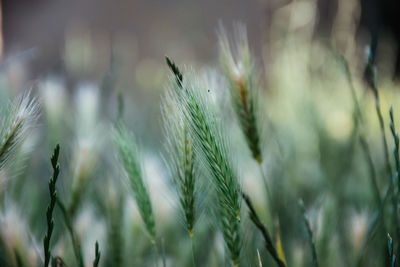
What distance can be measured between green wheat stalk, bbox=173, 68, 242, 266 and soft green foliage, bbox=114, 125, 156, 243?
6 cm

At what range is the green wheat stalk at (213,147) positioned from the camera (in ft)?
0.88

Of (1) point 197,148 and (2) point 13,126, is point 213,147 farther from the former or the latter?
(2) point 13,126

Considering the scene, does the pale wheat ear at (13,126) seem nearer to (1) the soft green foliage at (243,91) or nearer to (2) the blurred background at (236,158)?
(2) the blurred background at (236,158)

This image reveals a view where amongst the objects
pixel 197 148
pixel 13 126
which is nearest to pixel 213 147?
pixel 197 148

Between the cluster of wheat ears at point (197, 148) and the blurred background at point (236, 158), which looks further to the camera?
the blurred background at point (236, 158)

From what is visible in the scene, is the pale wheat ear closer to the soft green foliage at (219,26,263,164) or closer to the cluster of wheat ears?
the cluster of wheat ears

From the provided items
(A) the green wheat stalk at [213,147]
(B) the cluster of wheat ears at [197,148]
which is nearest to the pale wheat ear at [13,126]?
(B) the cluster of wheat ears at [197,148]

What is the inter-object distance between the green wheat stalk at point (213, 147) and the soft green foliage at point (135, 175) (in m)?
0.06

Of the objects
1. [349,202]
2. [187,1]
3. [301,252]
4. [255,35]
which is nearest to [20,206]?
[301,252]

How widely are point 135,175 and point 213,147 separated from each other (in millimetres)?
81

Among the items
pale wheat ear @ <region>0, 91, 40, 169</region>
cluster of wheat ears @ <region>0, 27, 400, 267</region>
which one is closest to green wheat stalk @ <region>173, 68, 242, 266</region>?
cluster of wheat ears @ <region>0, 27, 400, 267</region>

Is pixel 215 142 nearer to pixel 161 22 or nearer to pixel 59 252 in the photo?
pixel 59 252

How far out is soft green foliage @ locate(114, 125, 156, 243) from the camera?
308 millimetres

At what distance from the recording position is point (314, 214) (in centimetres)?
44
